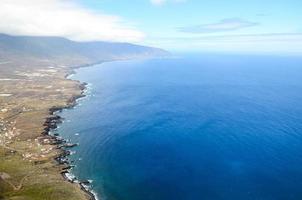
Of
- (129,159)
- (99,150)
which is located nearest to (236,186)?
(129,159)

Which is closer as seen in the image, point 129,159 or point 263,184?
point 263,184

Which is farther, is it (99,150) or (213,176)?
(99,150)

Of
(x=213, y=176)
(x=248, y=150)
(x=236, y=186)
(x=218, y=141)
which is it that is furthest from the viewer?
(x=218, y=141)

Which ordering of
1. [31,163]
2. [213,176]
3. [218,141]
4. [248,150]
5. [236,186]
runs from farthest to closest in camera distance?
[218,141]
[248,150]
[31,163]
[213,176]
[236,186]

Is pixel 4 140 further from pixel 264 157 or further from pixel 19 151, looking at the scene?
pixel 264 157

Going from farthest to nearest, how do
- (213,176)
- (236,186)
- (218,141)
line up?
(218,141) < (213,176) < (236,186)

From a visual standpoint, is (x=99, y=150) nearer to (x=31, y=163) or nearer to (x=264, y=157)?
(x=31, y=163)

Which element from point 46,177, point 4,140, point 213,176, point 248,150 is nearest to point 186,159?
point 213,176

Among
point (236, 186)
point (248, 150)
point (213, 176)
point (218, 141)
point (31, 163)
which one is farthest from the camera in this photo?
point (218, 141)

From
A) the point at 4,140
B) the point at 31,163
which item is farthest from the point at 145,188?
the point at 4,140
